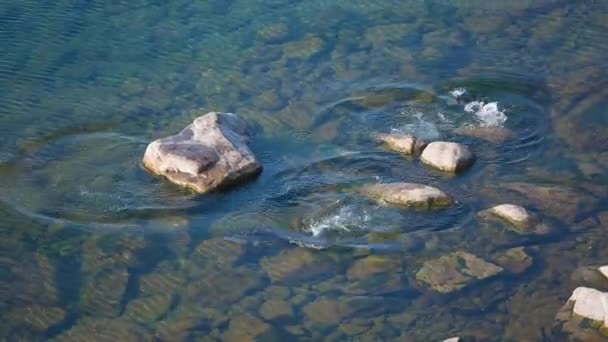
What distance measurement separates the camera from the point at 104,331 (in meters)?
9.24

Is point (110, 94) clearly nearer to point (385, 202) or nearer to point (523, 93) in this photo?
point (385, 202)

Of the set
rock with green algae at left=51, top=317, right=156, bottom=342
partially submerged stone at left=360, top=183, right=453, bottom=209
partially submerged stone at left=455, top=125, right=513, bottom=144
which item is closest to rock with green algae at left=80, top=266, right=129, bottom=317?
rock with green algae at left=51, top=317, right=156, bottom=342

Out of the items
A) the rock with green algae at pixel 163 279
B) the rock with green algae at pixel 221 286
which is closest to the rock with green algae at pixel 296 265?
the rock with green algae at pixel 221 286

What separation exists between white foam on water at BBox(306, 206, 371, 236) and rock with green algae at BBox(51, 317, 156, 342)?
224 cm

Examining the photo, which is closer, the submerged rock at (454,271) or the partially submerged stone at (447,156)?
the submerged rock at (454,271)

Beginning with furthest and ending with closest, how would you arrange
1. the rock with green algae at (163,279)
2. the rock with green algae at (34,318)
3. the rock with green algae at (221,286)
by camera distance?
the rock with green algae at (163,279), the rock with green algae at (221,286), the rock with green algae at (34,318)

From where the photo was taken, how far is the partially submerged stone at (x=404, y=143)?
11.7m

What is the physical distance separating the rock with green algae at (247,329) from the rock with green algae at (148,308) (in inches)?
28.2

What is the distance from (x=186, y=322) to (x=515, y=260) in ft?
11.7

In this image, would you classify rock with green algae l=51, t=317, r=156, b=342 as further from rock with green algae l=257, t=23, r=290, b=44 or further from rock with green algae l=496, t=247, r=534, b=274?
rock with green algae l=257, t=23, r=290, b=44

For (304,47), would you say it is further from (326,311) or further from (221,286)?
(326,311)

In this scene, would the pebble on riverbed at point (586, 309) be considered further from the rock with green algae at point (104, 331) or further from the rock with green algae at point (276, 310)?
the rock with green algae at point (104, 331)

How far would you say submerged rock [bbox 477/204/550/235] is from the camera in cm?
1053

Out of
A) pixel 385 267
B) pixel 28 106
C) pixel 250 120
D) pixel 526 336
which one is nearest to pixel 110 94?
pixel 28 106
